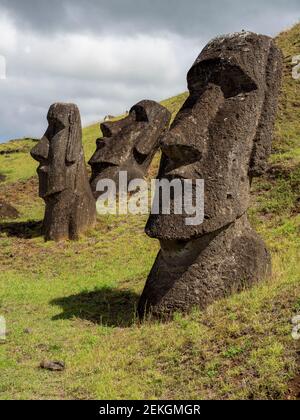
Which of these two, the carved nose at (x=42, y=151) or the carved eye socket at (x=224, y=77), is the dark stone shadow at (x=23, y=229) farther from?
the carved eye socket at (x=224, y=77)

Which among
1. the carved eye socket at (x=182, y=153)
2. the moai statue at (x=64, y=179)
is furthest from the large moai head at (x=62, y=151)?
the carved eye socket at (x=182, y=153)

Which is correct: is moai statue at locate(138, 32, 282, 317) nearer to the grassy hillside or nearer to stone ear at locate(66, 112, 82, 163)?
the grassy hillside

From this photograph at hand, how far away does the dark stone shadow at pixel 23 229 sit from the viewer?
16.0 m

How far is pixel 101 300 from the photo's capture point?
9898 millimetres

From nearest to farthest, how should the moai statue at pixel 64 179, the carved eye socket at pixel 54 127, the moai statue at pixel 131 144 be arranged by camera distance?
the moai statue at pixel 64 179
the carved eye socket at pixel 54 127
the moai statue at pixel 131 144

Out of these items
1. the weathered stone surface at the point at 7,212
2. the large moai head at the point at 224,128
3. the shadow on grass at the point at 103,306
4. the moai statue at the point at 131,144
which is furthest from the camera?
the moai statue at the point at 131,144

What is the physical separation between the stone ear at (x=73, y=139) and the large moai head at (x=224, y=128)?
24.0 feet

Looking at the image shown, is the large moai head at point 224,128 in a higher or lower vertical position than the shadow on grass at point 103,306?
higher

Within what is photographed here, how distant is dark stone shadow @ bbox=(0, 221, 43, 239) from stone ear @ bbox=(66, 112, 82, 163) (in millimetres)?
2434

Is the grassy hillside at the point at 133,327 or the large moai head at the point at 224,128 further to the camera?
the large moai head at the point at 224,128

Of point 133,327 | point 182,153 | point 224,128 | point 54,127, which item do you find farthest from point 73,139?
point 133,327

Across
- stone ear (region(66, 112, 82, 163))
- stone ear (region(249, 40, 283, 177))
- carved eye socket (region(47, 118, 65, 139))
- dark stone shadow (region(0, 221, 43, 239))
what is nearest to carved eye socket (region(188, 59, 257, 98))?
stone ear (region(249, 40, 283, 177))

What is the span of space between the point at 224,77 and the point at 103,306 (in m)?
4.34

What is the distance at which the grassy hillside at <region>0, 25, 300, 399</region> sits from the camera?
555 centimetres
